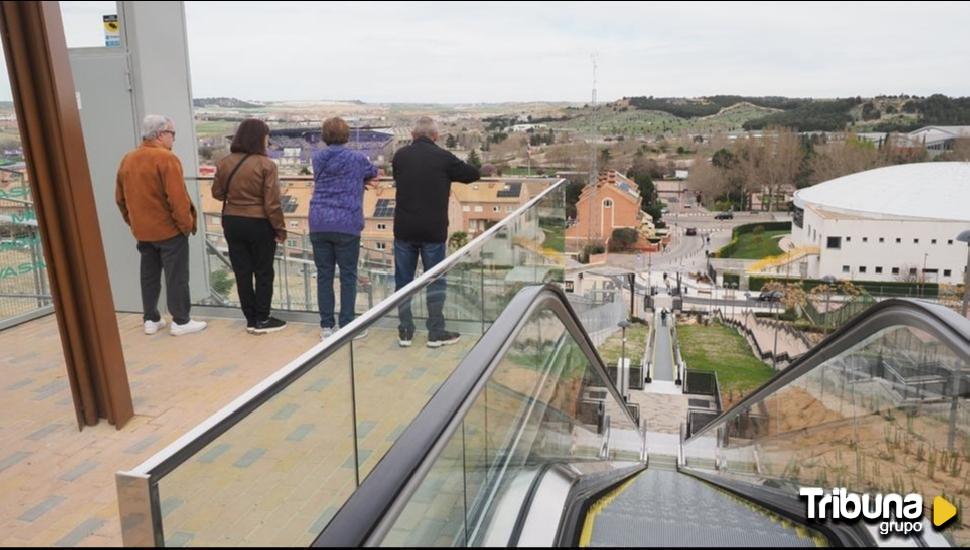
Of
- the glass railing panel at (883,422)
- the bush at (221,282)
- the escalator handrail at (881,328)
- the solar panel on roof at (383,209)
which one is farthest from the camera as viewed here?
the bush at (221,282)

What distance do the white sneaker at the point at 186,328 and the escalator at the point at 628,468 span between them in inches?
122

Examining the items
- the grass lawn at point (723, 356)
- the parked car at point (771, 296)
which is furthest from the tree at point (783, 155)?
the grass lawn at point (723, 356)

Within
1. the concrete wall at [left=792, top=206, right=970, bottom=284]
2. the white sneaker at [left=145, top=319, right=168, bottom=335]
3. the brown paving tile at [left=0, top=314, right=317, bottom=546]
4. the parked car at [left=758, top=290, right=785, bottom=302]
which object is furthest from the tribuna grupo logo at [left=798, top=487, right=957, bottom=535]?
the parked car at [left=758, top=290, right=785, bottom=302]

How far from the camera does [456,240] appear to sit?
20.8ft

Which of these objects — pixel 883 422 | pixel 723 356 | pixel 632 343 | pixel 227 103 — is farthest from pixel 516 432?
pixel 632 343

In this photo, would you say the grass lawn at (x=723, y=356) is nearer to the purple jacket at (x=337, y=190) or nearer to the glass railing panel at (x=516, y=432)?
the glass railing panel at (x=516, y=432)

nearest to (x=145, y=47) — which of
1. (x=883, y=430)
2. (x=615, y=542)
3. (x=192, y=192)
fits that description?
(x=192, y=192)

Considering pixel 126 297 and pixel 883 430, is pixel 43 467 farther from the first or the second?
pixel 883 430

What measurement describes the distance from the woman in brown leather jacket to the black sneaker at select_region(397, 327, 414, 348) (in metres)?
3.02

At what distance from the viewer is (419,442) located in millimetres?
1898

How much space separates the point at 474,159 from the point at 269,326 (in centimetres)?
223

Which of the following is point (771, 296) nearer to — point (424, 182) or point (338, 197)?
point (424, 182)

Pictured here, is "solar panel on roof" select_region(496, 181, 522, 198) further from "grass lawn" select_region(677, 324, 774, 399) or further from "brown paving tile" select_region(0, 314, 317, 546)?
"grass lawn" select_region(677, 324, 774, 399)

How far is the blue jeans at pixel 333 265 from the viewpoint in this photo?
5.76 m
